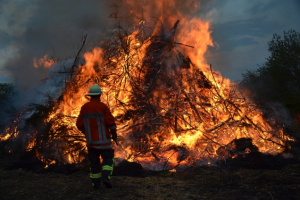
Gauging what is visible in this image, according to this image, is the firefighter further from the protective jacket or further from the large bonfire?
the large bonfire

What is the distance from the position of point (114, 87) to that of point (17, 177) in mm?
3388

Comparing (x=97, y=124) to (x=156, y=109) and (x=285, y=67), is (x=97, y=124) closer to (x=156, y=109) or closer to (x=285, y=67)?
(x=156, y=109)

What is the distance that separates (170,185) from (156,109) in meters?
2.65

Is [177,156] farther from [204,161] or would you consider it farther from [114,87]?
[114,87]

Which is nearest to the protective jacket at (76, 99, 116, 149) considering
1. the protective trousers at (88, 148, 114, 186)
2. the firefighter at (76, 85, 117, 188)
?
the firefighter at (76, 85, 117, 188)

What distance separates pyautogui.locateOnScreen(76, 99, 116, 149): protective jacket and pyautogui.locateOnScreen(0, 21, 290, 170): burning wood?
1.88 m

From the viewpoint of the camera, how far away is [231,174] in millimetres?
5418

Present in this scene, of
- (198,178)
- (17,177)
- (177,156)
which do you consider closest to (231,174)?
(198,178)

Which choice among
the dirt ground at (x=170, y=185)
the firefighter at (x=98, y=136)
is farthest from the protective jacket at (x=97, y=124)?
the dirt ground at (x=170, y=185)

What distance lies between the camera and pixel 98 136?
14.9 ft

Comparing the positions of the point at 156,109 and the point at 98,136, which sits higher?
the point at 156,109

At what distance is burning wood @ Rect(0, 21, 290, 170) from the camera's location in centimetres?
651

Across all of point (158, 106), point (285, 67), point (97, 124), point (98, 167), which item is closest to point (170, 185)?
point (98, 167)

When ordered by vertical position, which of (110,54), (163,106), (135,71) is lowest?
(163,106)
